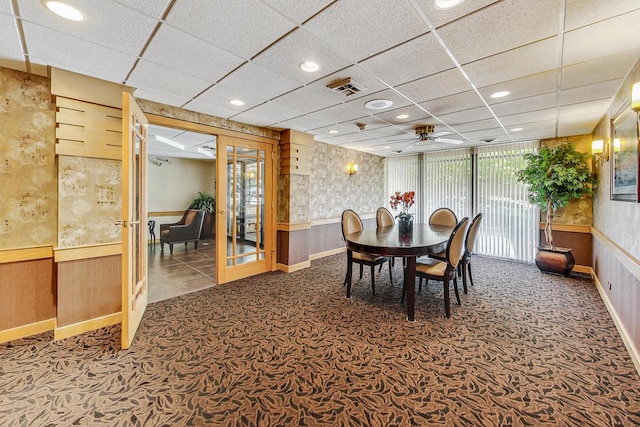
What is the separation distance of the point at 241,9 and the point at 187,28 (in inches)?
18.5

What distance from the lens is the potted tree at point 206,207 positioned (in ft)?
24.8

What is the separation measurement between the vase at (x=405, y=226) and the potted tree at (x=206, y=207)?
5.61 metres

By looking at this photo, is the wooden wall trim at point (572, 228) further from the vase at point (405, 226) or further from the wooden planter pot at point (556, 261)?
the vase at point (405, 226)

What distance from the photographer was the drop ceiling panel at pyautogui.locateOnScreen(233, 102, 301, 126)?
11.4 feet

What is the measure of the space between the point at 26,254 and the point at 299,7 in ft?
10.6

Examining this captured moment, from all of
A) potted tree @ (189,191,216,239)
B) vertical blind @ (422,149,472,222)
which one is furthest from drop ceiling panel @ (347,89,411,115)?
potted tree @ (189,191,216,239)

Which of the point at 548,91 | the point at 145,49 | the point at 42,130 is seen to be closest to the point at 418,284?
the point at 548,91

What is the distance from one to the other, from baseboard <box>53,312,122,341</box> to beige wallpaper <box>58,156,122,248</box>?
799mm

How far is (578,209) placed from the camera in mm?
4848

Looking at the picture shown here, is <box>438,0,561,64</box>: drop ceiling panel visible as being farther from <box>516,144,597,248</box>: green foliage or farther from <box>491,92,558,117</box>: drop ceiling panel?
<box>516,144,597,248</box>: green foliage

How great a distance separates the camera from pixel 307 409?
1.70m

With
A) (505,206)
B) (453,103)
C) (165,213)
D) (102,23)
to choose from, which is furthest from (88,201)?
(505,206)

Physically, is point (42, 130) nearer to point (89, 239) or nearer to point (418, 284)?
point (89, 239)

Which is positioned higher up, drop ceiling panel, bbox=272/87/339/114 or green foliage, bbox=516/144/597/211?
drop ceiling panel, bbox=272/87/339/114
